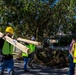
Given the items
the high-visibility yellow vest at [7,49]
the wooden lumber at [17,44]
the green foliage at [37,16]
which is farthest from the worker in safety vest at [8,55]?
the green foliage at [37,16]

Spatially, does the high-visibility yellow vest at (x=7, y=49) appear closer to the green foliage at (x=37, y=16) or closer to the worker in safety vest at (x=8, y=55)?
the worker in safety vest at (x=8, y=55)

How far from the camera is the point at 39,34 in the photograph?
16.7m

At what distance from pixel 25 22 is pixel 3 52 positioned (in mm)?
9146

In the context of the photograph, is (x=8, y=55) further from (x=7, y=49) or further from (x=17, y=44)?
(x=17, y=44)

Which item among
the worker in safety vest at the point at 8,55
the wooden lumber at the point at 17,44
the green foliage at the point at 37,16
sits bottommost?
the worker in safety vest at the point at 8,55

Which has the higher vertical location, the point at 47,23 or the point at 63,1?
the point at 63,1

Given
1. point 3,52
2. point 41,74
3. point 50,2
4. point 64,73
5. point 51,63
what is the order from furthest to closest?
point 50,2 < point 51,63 < point 64,73 < point 41,74 < point 3,52

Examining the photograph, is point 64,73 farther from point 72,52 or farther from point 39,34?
point 39,34

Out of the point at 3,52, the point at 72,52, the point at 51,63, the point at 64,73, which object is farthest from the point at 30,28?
the point at 3,52

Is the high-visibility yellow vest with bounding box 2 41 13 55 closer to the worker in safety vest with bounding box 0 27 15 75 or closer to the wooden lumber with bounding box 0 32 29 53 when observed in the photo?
the worker in safety vest with bounding box 0 27 15 75

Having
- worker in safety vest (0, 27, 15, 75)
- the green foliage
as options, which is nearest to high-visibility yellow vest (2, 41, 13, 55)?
worker in safety vest (0, 27, 15, 75)

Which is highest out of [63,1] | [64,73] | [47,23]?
[63,1]

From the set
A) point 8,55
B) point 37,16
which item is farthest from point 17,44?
point 37,16

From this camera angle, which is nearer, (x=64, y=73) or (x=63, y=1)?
(x=64, y=73)
